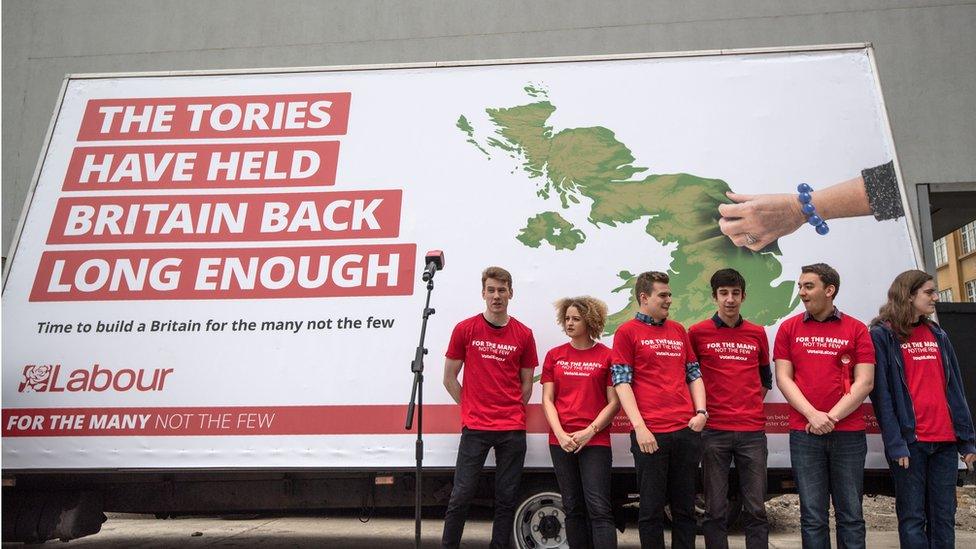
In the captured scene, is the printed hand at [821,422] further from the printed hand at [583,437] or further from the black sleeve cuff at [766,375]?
the printed hand at [583,437]

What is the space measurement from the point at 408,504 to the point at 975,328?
20.1ft

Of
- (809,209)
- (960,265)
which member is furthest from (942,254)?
(809,209)

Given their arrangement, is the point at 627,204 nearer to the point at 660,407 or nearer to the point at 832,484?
the point at 660,407

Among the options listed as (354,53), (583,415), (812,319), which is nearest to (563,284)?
(583,415)

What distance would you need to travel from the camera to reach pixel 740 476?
3.68 meters

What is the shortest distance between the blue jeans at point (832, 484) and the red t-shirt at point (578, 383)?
3.42ft

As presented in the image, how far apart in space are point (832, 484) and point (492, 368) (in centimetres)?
189

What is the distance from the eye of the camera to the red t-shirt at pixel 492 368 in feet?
12.5

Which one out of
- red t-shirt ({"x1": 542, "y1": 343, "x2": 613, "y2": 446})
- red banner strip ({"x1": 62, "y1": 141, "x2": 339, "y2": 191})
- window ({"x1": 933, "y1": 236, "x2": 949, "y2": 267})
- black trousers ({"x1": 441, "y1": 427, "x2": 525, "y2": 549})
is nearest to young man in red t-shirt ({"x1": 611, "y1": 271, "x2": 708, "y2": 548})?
red t-shirt ({"x1": 542, "y1": 343, "x2": 613, "y2": 446})

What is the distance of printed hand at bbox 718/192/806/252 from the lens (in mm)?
4219

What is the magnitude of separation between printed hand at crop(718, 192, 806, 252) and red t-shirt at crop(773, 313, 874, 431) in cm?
69

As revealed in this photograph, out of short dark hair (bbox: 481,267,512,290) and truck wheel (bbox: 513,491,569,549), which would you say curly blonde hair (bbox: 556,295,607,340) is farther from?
truck wheel (bbox: 513,491,569,549)

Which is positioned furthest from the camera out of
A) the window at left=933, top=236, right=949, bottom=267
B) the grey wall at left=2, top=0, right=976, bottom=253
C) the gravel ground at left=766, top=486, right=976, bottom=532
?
the window at left=933, top=236, right=949, bottom=267

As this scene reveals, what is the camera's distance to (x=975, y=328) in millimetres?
6922
